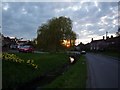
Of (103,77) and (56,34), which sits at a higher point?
(56,34)

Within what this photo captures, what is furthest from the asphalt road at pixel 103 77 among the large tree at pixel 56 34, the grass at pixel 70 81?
the large tree at pixel 56 34

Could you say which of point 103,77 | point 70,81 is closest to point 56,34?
point 103,77

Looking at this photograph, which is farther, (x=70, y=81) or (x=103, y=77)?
(x=103, y=77)

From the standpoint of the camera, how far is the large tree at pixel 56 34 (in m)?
76.9

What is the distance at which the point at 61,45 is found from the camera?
77.1 m

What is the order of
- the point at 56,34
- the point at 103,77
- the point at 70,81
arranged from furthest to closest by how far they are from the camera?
the point at 56,34 < the point at 103,77 < the point at 70,81

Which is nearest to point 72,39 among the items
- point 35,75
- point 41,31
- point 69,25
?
point 69,25

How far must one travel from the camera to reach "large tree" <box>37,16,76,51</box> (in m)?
76.9

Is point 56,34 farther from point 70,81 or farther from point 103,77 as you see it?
point 70,81

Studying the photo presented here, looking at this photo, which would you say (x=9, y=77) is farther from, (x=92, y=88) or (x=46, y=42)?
(x=46, y=42)

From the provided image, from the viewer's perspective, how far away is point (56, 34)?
76.8 meters

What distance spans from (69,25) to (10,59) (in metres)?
58.6

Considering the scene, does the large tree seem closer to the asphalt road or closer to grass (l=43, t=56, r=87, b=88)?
the asphalt road

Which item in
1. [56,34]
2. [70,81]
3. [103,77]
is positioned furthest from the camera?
[56,34]
